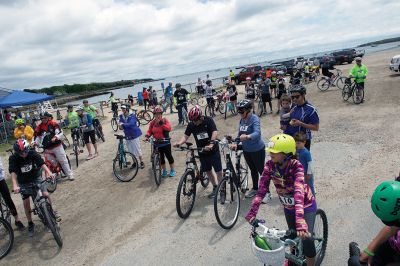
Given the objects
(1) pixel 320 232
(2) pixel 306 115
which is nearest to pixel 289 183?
(1) pixel 320 232

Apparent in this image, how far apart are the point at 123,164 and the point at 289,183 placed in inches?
267

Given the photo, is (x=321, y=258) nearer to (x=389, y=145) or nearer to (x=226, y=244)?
(x=226, y=244)

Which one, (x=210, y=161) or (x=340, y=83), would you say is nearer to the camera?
(x=210, y=161)

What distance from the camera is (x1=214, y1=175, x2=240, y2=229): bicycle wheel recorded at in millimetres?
5691

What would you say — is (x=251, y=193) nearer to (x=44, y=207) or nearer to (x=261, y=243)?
(x=261, y=243)

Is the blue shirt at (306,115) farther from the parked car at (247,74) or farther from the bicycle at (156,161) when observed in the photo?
the parked car at (247,74)

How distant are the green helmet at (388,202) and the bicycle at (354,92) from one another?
1374 centimetres

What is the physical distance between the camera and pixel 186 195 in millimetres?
6430

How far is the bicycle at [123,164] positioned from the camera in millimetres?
9148

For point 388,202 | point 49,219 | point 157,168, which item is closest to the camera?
point 388,202

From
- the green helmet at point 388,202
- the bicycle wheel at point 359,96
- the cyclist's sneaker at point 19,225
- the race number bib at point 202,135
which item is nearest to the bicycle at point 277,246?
the green helmet at point 388,202

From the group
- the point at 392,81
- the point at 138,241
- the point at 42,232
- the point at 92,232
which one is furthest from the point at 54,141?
the point at 392,81

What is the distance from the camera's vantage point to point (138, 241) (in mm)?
5824

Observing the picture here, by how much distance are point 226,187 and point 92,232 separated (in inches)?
119
